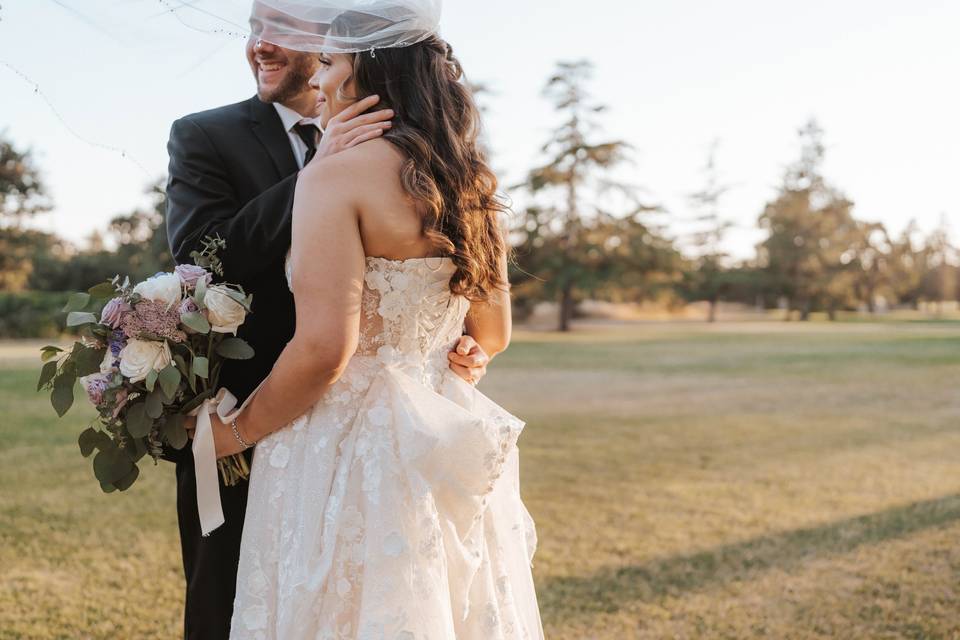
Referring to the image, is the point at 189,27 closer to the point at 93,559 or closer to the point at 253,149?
the point at 253,149

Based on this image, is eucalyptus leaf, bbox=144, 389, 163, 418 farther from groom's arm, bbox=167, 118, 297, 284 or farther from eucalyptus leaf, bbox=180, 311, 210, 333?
groom's arm, bbox=167, 118, 297, 284

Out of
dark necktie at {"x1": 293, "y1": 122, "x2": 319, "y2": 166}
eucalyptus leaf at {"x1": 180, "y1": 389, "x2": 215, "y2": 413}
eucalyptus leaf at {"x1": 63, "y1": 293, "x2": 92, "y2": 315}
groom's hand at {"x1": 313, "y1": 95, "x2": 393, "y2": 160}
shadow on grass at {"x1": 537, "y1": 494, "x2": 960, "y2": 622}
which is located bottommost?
shadow on grass at {"x1": 537, "y1": 494, "x2": 960, "y2": 622}

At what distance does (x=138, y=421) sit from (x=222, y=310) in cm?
34

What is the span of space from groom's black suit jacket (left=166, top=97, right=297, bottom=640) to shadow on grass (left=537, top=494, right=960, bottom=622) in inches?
Answer: 96.4

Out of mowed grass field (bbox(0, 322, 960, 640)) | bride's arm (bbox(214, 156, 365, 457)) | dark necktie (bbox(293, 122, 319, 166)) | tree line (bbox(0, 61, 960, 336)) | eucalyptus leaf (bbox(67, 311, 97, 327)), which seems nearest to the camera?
bride's arm (bbox(214, 156, 365, 457))

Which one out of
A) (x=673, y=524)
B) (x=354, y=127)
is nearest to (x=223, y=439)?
(x=354, y=127)

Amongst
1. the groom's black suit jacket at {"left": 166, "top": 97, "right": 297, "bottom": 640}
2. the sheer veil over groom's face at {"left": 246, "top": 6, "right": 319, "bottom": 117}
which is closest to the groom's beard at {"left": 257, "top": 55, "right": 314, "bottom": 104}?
the sheer veil over groom's face at {"left": 246, "top": 6, "right": 319, "bottom": 117}

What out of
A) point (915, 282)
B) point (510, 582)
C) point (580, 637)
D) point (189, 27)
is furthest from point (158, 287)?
point (915, 282)

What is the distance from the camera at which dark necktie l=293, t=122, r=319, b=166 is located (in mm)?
2539

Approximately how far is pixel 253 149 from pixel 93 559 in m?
3.83

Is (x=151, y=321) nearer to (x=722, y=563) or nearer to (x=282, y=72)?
(x=282, y=72)

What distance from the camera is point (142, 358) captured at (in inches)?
78.9

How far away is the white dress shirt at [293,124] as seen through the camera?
2520 millimetres

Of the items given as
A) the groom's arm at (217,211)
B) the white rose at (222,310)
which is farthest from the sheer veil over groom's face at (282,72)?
the white rose at (222,310)
